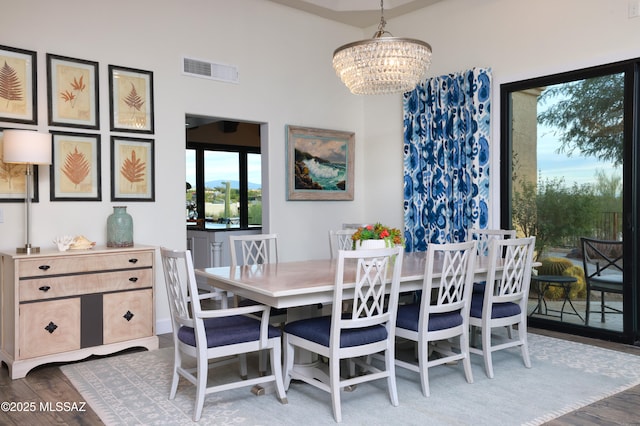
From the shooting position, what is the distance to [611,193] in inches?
175

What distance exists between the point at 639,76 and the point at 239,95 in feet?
11.8

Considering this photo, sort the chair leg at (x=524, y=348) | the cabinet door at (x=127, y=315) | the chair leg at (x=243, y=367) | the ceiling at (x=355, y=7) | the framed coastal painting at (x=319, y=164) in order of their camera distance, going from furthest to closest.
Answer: the framed coastal painting at (x=319, y=164), the ceiling at (x=355, y=7), the cabinet door at (x=127, y=315), the chair leg at (x=524, y=348), the chair leg at (x=243, y=367)

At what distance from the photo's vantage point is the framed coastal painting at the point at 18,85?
4059 millimetres

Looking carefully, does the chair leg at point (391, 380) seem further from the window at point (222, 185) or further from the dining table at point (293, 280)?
the window at point (222, 185)

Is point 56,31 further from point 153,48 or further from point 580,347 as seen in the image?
point 580,347

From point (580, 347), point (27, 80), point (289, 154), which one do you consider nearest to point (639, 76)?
point (580, 347)

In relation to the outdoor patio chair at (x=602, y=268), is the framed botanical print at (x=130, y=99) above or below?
above

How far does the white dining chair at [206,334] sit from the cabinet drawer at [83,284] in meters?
1.14

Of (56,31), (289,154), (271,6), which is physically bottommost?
(289,154)

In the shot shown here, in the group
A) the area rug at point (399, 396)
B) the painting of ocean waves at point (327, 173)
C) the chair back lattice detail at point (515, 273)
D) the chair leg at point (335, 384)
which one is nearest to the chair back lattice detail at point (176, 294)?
the area rug at point (399, 396)

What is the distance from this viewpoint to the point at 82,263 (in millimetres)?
3912

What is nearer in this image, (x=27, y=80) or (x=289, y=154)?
(x=27, y=80)

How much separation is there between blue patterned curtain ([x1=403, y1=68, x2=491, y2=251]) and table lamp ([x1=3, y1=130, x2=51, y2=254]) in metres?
3.60

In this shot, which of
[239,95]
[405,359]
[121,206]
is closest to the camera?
[405,359]
